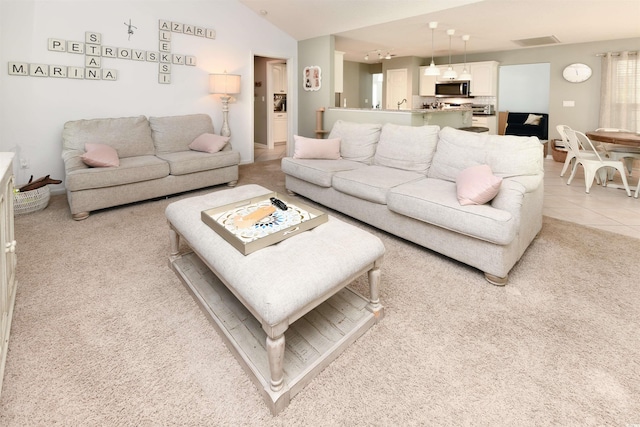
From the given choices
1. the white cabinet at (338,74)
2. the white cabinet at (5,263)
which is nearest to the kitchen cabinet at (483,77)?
the white cabinet at (338,74)

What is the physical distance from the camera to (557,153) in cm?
648

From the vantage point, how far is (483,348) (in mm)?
1645

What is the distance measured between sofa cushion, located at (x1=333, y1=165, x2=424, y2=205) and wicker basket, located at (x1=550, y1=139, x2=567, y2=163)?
4.71 meters

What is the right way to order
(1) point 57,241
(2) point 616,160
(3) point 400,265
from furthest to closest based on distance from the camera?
1. (2) point 616,160
2. (1) point 57,241
3. (3) point 400,265

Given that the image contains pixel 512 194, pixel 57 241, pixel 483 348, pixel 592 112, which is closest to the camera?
Answer: pixel 483 348

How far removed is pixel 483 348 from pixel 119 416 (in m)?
1.55

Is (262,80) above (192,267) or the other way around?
above

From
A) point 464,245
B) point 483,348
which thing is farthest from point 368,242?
point 464,245

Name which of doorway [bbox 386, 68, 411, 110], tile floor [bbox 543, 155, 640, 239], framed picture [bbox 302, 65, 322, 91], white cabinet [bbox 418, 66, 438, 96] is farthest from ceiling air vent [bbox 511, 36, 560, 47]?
framed picture [bbox 302, 65, 322, 91]

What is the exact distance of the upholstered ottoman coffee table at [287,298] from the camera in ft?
4.38

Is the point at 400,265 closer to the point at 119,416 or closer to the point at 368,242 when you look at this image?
the point at 368,242

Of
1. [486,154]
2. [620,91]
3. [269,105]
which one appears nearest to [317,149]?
[486,154]

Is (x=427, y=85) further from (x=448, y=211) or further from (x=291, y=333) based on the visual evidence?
(x=291, y=333)

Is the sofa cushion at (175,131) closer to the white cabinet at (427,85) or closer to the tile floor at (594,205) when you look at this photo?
the tile floor at (594,205)
